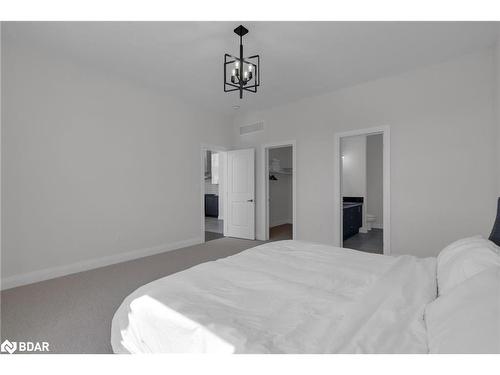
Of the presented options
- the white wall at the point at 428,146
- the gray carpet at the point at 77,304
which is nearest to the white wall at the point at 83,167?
the gray carpet at the point at 77,304

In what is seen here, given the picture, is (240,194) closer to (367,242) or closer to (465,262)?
(367,242)

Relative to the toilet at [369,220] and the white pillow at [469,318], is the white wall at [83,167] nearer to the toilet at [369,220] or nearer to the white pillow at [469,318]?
the white pillow at [469,318]

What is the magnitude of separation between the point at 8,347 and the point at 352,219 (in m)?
5.23

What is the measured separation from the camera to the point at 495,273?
3.37 feet

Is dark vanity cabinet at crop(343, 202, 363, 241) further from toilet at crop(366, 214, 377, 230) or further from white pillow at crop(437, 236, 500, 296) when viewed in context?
white pillow at crop(437, 236, 500, 296)

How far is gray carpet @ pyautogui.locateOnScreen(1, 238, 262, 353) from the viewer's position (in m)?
1.86

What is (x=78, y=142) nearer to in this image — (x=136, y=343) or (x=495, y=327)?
(x=136, y=343)

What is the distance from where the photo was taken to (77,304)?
2.40 meters

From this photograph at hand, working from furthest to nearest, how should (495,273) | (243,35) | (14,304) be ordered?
(243,35) < (14,304) < (495,273)

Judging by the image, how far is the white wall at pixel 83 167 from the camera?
112 inches

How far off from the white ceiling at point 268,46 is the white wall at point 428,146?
0.90ft

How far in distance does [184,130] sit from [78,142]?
1.77 m

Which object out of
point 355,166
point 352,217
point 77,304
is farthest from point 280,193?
point 77,304

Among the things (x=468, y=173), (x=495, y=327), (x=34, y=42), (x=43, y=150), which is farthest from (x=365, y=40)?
(x=43, y=150)
